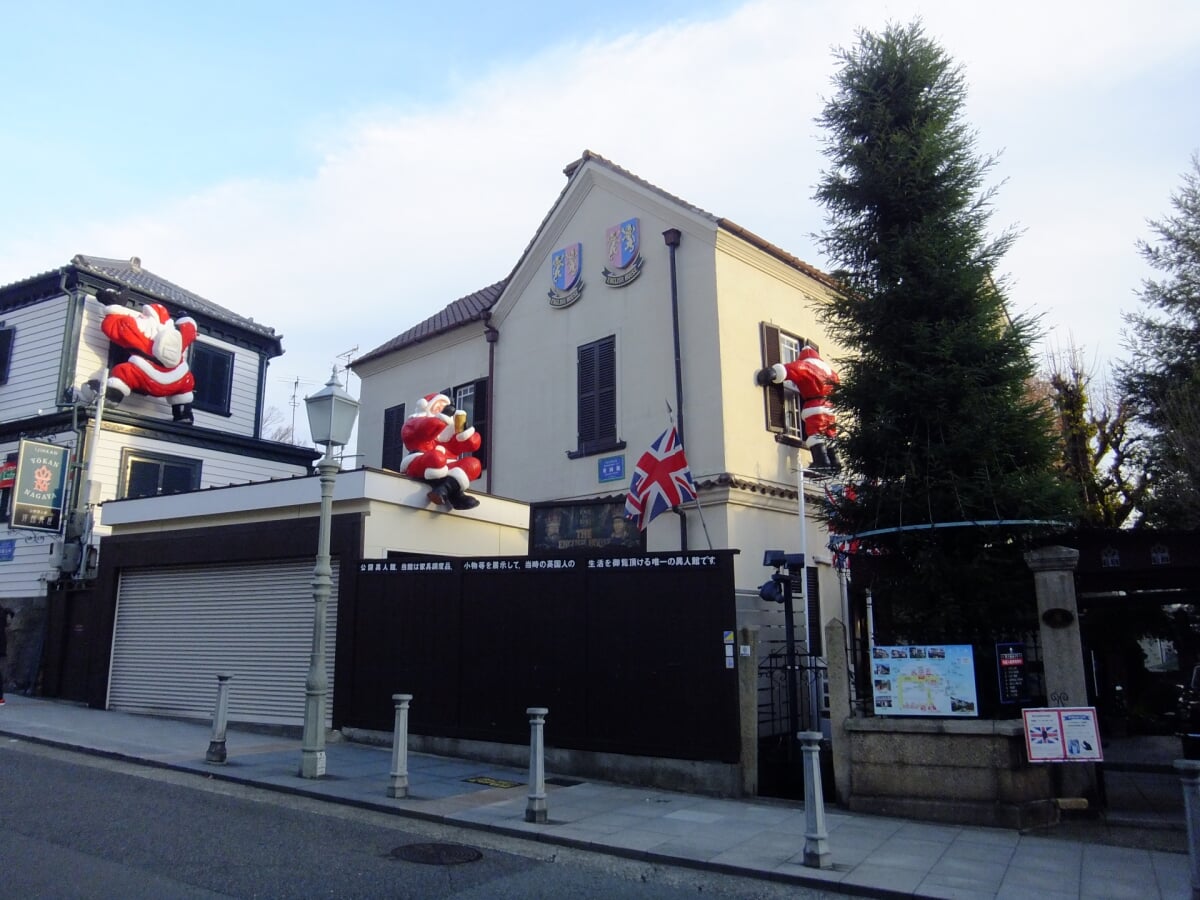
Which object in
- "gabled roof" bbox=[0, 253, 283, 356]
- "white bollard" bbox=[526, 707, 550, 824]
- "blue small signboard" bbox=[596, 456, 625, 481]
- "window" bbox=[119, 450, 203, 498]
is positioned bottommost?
"white bollard" bbox=[526, 707, 550, 824]

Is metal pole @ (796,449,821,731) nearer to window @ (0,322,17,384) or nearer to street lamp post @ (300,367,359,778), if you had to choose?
street lamp post @ (300,367,359,778)

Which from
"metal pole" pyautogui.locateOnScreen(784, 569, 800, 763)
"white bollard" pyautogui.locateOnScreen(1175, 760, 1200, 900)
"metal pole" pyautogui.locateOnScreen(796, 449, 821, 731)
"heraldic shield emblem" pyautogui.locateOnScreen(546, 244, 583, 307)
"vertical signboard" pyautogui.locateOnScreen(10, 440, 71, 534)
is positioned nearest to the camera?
"white bollard" pyautogui.locateOnScreen(1175, 760, 1200, 900)

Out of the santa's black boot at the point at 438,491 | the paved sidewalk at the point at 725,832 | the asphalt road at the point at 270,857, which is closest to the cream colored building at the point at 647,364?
the santa's black boot at the point at 438,491

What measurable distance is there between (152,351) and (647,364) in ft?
38.2

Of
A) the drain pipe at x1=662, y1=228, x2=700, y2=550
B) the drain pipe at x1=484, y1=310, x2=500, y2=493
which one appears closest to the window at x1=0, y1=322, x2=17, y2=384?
the drain pipe at x1=484, y1=310, x2=500, y2=493

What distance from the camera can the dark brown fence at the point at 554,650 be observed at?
10.1 m

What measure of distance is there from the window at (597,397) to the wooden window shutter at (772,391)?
2.71 meters

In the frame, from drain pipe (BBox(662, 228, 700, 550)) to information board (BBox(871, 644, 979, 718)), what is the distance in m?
5.31

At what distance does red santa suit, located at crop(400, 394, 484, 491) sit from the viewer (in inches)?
562

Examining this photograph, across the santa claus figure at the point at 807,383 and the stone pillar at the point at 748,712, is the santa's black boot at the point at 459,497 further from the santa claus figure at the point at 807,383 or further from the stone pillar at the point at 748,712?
the stone pillar at the point at 748,712

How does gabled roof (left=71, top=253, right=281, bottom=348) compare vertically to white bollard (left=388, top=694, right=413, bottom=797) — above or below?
above

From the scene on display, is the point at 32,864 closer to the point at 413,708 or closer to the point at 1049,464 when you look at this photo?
the point at 413,708

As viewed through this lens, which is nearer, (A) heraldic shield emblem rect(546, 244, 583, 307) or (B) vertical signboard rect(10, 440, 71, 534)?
(B) vertical signboard rect(10, 440, 71, 534)

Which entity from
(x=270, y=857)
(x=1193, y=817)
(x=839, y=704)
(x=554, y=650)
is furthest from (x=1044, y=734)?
(x=270, y=857)
